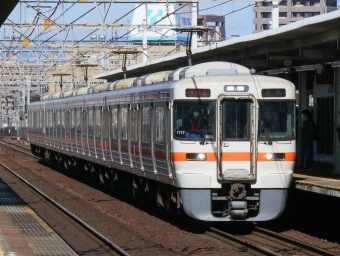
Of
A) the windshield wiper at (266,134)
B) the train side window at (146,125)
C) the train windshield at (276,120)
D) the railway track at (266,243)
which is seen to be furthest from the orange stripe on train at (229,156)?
the train side window at (146,125)

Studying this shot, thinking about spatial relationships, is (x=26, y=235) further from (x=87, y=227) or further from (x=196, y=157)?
(x=196, y=157)

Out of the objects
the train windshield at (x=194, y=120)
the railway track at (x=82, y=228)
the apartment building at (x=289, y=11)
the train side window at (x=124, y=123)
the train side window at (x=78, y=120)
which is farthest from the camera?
the apartment building at (x=289, y=11)

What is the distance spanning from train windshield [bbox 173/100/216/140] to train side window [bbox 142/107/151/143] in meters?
→ 1.93

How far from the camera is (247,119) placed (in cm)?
1273

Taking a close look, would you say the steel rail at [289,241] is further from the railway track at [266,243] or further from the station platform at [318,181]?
the station platform at [318,181]

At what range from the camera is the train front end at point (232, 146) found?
1252 centimetres

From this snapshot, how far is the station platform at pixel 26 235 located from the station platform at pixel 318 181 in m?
3.97

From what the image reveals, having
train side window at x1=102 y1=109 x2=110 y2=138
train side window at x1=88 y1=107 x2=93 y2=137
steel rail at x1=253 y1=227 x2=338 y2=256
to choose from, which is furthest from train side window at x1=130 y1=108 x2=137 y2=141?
train side window at x1=88 y1=107 x2=93 y2=137

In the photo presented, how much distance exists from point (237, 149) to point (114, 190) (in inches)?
365

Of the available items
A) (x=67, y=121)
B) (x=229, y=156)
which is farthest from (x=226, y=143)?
(x=67, y=121)

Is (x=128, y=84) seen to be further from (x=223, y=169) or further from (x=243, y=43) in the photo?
(x=223, y=169)

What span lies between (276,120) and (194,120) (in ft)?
4.43

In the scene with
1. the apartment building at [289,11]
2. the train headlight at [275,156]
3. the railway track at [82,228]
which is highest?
the apartment building at [289,11]

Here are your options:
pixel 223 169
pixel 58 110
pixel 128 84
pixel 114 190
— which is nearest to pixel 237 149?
pixel 223 169
